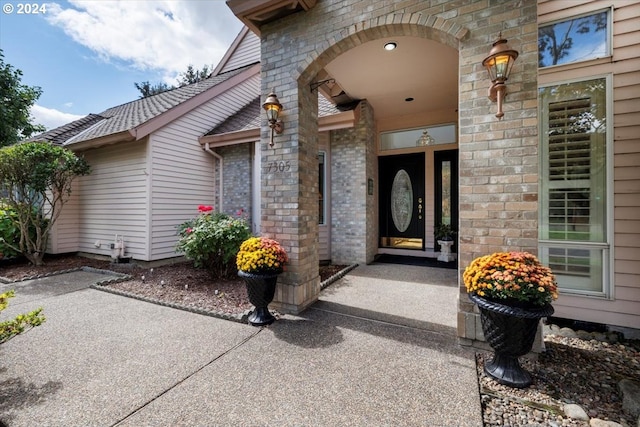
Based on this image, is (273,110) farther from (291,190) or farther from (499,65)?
(499,65)

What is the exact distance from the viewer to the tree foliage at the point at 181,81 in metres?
19.6

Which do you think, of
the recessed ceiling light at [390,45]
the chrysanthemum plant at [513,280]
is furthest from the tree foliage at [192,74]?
the chrysanthemum plant at [513,280]

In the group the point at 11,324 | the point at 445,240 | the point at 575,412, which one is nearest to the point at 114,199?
the point at 11,324

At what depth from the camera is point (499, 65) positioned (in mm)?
2193

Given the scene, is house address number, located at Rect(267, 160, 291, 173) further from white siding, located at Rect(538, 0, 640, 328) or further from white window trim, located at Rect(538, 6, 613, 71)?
white siding, located at Rect(538, 0, 640, 328)

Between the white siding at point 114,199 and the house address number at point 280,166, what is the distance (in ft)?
13.2

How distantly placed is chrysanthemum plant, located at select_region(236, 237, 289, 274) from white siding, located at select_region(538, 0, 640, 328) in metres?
3.71

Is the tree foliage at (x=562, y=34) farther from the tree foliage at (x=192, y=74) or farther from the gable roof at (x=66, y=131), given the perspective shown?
the tree foliage at (x=192, y=74)

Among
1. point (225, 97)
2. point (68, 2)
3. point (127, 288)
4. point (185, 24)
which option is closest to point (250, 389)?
point (127, 288)

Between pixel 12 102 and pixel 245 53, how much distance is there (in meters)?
8.04

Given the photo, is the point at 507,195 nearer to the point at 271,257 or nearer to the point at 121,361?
the point at 271,257

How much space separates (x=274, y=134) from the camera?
132 inches

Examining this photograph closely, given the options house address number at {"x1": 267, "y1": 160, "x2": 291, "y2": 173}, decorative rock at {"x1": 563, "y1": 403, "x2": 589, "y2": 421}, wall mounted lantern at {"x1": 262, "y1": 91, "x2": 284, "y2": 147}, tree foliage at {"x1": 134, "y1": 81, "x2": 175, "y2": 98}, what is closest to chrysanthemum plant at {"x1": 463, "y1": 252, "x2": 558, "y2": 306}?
decorative rock at {"x1": 563, "y1": 403, "x2": 589, "y2": 421}

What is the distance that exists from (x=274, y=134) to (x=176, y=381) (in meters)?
2.74
